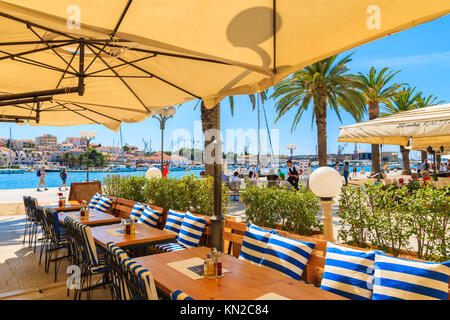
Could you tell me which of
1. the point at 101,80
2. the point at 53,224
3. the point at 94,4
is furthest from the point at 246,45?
the point at 53,224

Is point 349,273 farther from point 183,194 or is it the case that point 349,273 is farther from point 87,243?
point 183,194

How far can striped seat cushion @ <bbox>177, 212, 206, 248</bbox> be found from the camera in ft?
13.7

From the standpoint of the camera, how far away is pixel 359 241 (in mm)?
3270

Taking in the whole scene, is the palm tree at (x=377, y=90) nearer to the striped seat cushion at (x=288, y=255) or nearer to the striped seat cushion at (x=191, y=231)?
the striped seat cushion at (x=191, y=231)

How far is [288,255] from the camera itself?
2906 mm

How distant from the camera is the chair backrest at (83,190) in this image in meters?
9.44

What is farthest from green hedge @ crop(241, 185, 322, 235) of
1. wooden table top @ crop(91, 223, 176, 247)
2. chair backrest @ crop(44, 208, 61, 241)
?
chair backrest @ crop(44, 208, 61, 241)

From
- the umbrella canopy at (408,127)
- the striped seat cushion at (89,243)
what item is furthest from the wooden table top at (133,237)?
the umbrella canopy at (408,127)

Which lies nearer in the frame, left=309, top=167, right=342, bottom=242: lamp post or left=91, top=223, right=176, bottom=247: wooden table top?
left=309, top=167, right=342, bottom=242: lamp post

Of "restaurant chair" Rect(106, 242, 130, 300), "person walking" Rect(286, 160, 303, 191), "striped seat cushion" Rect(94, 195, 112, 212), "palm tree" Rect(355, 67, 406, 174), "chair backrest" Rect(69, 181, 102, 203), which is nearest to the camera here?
"restaurant chair" Rect(106, 242, 130, 300)

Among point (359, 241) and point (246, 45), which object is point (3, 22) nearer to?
point (246, 45)

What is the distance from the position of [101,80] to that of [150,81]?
916 millimetres

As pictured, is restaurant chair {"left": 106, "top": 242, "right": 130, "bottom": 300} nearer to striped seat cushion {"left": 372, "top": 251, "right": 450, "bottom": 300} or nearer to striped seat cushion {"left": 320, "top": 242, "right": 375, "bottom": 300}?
striped seat cushion {"left": 320, "top": 242, "right": 375, "bottom": 300}

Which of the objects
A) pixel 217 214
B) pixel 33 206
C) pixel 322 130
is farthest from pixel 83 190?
pixel 322 130
